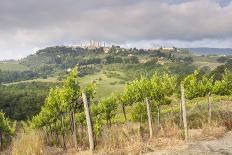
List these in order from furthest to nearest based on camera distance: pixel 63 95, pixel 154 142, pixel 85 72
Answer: pixel 85 72
pixel 63 95
pixel 154 142

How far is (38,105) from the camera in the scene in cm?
8225

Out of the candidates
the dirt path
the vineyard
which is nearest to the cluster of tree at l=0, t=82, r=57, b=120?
the vineyard

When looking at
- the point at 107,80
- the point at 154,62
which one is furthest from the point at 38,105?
the point at 154,62

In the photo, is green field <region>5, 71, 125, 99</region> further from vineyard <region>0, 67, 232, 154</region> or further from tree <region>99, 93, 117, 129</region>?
tree <region>99, 93, 117, 129</region>

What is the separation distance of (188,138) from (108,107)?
13849 millimetres

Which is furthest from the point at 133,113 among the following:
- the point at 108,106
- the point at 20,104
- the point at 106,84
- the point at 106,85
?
the point at 106,84

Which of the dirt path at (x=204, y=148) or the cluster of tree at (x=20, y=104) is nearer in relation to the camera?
the dirt path at (x=204, y=148)

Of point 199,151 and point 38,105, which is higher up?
point 199,151

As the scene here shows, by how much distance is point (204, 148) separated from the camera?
47.2ft

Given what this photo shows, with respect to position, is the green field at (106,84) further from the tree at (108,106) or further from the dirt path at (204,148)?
the dirt path at (204,148)

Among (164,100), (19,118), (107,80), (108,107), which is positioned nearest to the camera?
(164,100)

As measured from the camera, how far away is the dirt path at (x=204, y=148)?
13.7 metres

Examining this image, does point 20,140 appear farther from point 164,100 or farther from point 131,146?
point 164,100

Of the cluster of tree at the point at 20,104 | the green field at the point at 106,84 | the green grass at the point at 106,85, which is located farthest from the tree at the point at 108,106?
the green field at the point at 106,84
